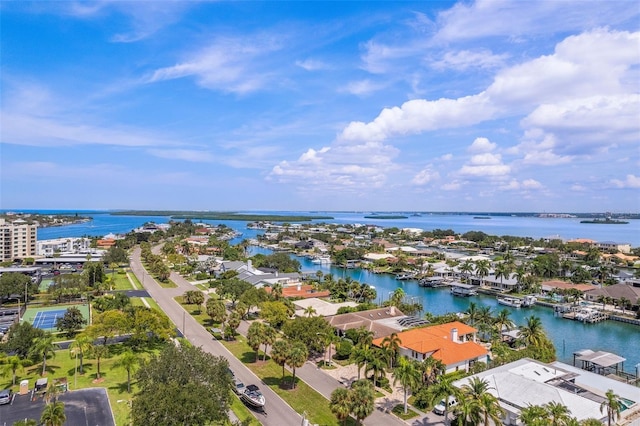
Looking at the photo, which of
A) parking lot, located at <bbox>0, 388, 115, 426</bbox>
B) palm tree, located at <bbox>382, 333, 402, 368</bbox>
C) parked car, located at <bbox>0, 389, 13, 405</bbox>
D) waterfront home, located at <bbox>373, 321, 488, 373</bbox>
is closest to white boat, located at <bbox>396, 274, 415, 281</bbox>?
waterfront home, located at <bbox>373, 321, 488, 373</bbox>

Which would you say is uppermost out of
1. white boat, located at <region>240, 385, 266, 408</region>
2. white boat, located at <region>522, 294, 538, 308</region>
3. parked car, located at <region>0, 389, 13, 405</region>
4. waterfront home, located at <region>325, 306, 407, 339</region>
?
waterfront home, located at <region>325, 306, 407, 339</region>

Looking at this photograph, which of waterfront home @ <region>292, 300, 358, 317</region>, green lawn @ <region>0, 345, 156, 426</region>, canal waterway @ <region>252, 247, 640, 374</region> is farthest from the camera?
waterfront home @ <region>292, 300, 358, 317</region>

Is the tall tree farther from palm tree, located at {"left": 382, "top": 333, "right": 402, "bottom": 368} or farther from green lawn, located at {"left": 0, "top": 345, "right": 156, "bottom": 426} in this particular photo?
palm tree, located at {"left": 382, "top": 333, "right": 402, "bottom": 368}

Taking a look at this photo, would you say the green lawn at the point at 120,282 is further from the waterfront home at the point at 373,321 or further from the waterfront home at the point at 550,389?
the waterfront home at the point at 550,389

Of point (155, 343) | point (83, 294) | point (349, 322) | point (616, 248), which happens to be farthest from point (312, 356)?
point (616, 248)

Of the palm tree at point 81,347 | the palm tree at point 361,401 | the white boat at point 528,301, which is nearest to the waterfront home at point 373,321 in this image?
the palm tree at point 361,401

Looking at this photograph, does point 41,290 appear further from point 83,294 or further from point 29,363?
point 29,363
